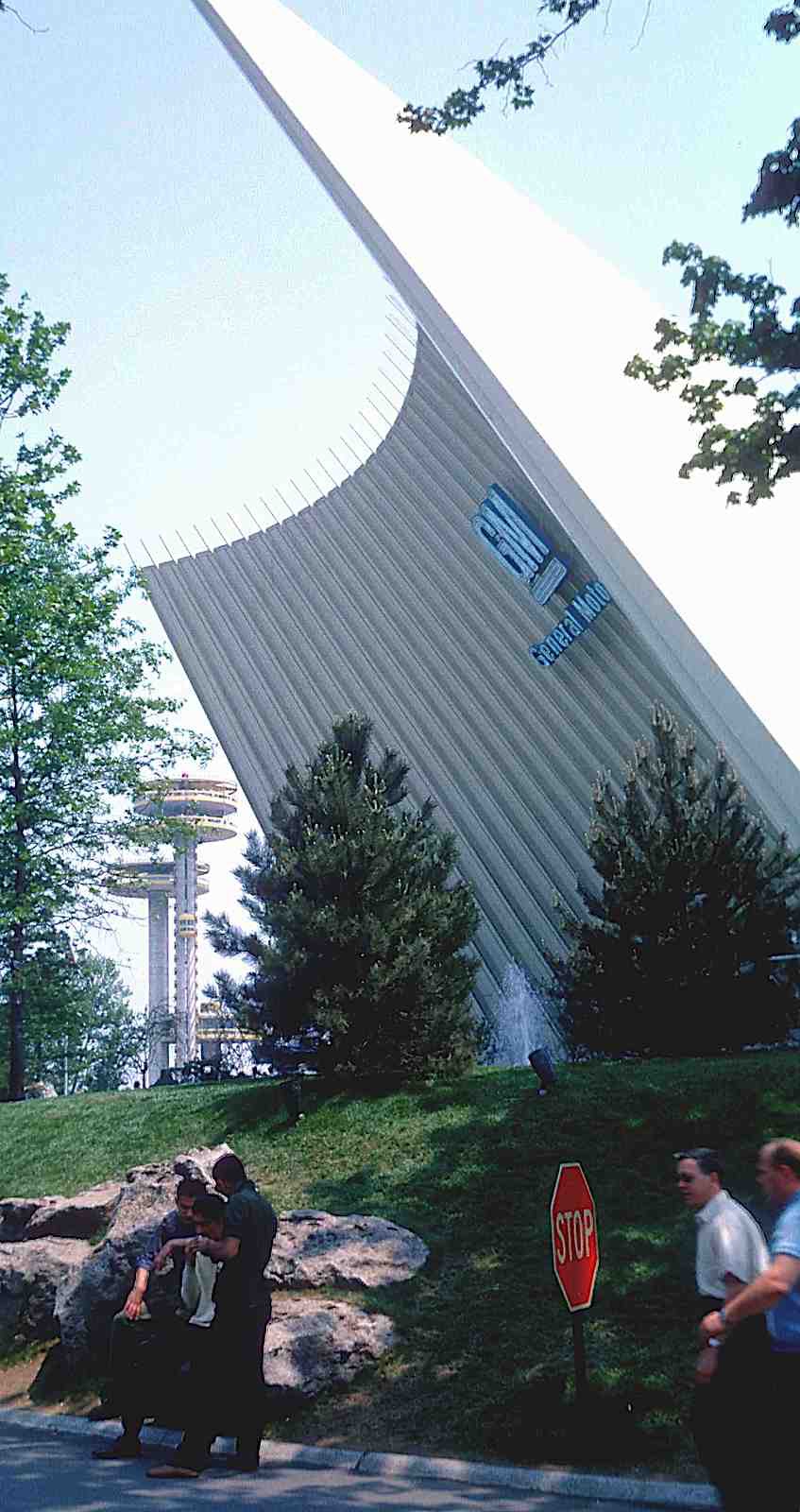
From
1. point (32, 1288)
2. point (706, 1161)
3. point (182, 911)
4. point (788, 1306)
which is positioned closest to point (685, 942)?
point (32, 1288)

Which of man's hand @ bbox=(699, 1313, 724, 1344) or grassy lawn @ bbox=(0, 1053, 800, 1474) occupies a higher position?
grassy lawn @ bbox=(0, 1053, 800, 1474)

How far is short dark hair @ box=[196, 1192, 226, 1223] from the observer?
6.30 metres

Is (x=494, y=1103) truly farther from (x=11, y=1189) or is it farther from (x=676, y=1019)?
(x=11, y=1189)

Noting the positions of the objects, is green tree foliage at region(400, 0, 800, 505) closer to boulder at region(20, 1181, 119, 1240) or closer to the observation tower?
boulder at region(20, 1181, 119, 1240)

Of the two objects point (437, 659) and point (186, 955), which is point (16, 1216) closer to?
point (437, 659)

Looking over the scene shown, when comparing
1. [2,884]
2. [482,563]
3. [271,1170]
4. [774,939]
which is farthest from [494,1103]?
[482,563]

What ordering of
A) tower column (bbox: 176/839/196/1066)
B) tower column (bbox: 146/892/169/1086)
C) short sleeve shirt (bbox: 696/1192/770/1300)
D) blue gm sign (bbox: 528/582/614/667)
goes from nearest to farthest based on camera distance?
short sleeve shirt (bbox: 696/1192/770/1300), blue gm sign (bbox: 528/582/614/667), tower column (bbox: 176/839/196/1066), tower column (bbox: 146/892/169/1086)

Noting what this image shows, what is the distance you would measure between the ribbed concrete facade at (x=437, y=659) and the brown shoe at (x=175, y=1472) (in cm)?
2356

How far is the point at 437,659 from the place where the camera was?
1403 inches

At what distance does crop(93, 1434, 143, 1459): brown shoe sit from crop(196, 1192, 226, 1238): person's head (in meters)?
1.22

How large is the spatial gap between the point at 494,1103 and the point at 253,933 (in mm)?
4204

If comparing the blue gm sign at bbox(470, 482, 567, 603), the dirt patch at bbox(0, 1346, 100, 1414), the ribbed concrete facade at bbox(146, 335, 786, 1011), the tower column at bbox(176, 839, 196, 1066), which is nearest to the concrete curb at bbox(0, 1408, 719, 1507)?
the dirt patch at bbox(0, 1346, 100, 1414)

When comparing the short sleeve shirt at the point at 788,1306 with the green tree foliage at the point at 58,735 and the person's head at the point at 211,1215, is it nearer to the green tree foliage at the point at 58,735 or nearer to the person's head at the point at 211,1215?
the person's head at the point at 211,1215

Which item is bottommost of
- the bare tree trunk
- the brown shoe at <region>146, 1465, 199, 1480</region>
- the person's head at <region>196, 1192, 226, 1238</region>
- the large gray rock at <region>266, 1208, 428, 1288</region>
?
the brown shoe at <region>146, 1465, 199, 1480</region>
